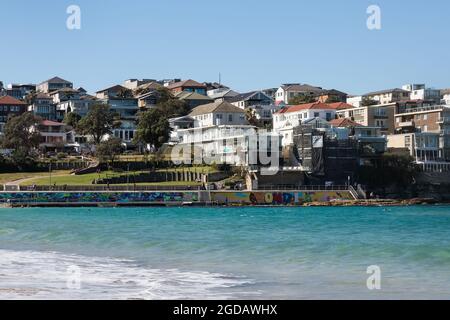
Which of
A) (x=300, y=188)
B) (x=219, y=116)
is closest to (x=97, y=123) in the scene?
(x=219, y=116)

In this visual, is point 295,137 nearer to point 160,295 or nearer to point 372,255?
point 372,255

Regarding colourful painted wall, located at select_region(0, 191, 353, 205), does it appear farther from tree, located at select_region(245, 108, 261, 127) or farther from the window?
tree, located at select_region(245, 108, 261, 127)

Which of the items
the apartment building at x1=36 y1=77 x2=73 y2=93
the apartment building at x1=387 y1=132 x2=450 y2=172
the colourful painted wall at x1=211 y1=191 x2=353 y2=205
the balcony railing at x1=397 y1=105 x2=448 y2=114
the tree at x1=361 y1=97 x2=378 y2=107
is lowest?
the colourful painted wall at x1=211 y1=191 x2=353 y2=205

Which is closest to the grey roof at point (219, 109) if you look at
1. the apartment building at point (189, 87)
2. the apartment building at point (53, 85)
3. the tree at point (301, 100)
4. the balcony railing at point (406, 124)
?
the tree at point (301, 100)

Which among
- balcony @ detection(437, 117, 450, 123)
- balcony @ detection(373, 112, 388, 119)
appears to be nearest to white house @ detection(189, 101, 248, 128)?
balcony @ detection(373, 112, 388, 119)

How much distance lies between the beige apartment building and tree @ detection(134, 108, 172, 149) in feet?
80.2

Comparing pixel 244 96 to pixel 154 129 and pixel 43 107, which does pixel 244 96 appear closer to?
pixel 43 107

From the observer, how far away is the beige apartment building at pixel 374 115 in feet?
361

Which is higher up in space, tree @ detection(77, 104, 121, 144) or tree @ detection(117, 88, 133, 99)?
tree @ detection(117, 88, 133, 99)

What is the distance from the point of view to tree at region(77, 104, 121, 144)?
355 ft

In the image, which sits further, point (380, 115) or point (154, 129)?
point (380, 115)

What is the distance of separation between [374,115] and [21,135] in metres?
45.2

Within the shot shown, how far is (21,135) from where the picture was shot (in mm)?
105000
